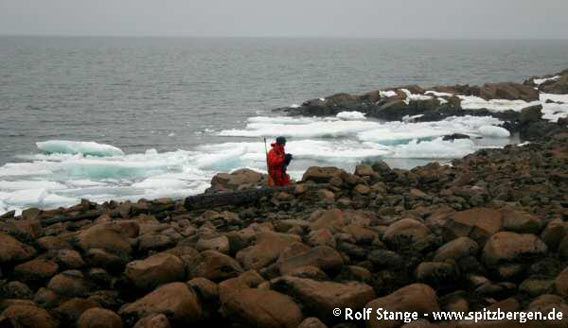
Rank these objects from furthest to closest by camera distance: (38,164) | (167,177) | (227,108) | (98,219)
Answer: (227,108) → (38,164) → (167,177) → (98,219)

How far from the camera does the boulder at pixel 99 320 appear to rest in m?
3.84

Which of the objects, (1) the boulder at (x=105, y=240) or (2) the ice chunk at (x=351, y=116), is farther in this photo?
(2) the ice chunk at (x=351, y=116)

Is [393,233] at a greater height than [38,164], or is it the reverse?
[393,233]

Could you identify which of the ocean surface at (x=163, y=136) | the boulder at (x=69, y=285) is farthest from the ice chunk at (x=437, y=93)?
the boulder at (x=69, y=285)

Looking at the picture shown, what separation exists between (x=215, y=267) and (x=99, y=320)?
102 cm

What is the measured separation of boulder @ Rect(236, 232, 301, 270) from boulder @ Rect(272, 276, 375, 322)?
70cm

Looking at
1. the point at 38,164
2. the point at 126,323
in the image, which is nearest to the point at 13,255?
the point at 126,323

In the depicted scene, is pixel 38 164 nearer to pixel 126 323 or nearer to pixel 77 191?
pixel 77 191

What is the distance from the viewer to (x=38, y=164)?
17312mm

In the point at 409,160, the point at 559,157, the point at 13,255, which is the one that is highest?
the point at 13,255

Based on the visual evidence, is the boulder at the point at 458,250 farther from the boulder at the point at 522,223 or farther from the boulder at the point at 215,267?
the boulder at the point at 215,267

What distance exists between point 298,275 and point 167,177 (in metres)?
11.6

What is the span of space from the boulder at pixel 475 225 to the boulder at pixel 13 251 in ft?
11.8

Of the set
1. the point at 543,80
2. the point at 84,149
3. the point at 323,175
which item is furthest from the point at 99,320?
the point at 543,80
